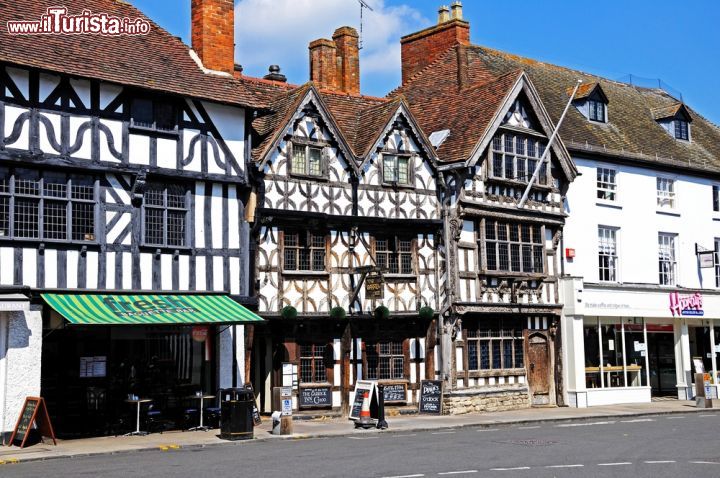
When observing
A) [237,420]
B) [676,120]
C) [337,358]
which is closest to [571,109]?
[676,120]

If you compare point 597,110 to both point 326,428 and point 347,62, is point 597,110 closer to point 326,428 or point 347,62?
point 347,62

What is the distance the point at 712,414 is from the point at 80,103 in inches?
756

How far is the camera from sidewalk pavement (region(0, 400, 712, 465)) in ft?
58.7

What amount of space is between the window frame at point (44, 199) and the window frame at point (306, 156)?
5.58 metres

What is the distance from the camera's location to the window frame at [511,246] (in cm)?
2834

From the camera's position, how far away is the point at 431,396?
26.1 m

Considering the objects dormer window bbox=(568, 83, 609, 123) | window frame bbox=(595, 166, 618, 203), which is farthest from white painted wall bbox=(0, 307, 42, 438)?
dormer window bbox=(568, 83, 609, 123)

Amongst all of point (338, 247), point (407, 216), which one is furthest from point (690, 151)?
point (338, 247)

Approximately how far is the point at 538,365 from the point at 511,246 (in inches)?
155

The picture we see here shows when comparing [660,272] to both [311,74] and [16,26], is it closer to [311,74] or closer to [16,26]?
[311,74]

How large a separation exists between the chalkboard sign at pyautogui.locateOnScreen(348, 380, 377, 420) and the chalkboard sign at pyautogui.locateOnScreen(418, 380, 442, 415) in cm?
322

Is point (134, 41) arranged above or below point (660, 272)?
above

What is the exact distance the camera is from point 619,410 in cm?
2858

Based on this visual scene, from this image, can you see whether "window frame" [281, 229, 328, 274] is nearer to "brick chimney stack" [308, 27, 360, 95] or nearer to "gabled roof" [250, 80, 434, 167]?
"gabled roof" [250, 80, 434, 167]
